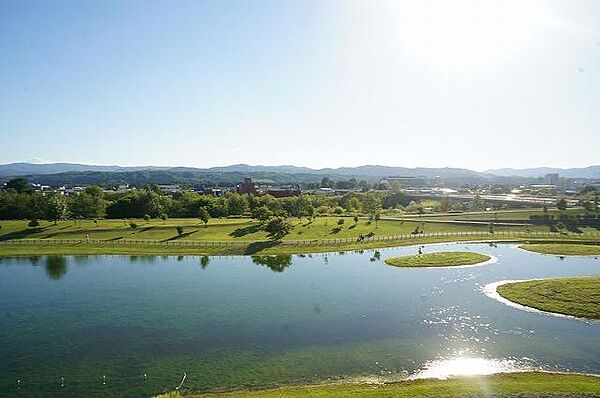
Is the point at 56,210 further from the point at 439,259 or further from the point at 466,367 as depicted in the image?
the point at 466,367

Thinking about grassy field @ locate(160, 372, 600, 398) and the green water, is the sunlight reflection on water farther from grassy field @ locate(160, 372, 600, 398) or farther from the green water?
grassy field @ locate(160, 372, 600, 398)

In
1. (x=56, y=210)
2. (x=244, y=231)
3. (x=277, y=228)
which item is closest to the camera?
(x=277, y=228)

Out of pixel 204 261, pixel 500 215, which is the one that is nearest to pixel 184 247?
pixel 204 261

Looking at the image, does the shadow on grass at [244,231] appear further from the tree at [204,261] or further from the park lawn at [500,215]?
the park lawn at [500,215]

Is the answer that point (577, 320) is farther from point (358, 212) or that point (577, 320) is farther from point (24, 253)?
point (358, 212)

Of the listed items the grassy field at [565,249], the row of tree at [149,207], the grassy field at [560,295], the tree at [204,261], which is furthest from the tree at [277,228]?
the grassy field at [565,249]

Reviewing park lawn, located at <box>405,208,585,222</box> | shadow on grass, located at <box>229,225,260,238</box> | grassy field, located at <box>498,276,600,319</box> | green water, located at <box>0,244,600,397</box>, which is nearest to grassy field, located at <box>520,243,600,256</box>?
green water, located at <box>0,244,600,397</box>
